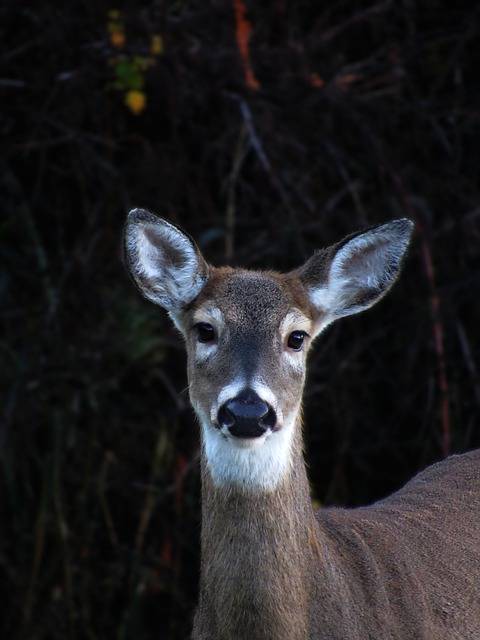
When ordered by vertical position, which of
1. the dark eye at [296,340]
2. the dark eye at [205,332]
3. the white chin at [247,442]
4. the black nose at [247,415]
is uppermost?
the dark eye at [205,332]

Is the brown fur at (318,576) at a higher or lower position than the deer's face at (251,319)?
lower

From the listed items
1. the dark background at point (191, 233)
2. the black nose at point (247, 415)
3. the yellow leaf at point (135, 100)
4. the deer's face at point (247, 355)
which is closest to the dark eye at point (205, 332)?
the deer's face at point (247, 355)

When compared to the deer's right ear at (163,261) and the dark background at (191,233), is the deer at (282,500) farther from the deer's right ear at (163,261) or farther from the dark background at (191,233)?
the dark background at (191,233)

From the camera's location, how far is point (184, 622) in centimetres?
703

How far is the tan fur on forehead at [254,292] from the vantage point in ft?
13.5

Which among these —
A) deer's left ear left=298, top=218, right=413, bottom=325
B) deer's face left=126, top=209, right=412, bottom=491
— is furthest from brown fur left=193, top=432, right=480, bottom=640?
Answer: deer's left ear left=298, top=218, right=413, bottom=325

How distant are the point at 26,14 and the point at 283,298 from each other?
344 centimetres

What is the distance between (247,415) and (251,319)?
41cm

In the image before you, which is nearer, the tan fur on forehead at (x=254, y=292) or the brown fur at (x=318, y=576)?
the brown fur at (x=318, y=576)

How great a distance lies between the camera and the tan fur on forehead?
161 inches

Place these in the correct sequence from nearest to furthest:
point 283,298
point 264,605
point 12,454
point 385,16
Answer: point 264,605 → point 283,298 → point 12,454 → point 385,16

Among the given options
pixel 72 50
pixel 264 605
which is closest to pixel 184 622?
→ pixel 72 50

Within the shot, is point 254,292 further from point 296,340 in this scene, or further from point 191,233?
point 191,233

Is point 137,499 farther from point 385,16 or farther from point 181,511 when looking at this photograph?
point 385,16
